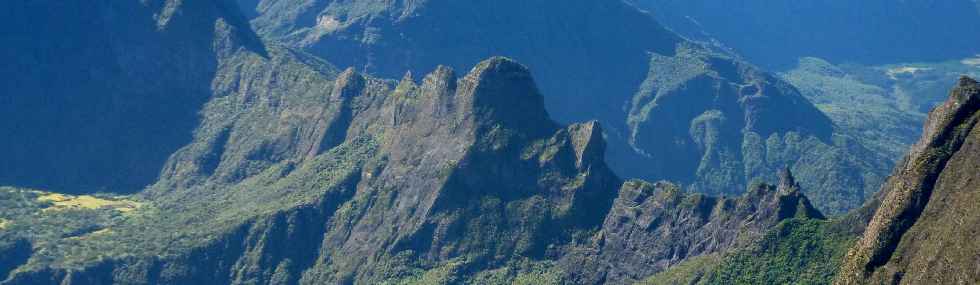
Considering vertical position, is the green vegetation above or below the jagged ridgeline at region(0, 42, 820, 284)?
below

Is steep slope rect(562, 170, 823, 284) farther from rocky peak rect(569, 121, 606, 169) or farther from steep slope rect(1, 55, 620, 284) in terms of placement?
rocky peak rect(569, 121, 606, 169)

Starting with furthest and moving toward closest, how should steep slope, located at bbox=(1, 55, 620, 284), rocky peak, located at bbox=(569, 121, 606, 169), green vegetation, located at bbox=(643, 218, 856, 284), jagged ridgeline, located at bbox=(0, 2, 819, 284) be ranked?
steep slope, located at bbox=(1, 55, 620, 284), rocky peak, located at bbox=(569, 121, 606, 169), jagged ridgeline, located at bbox=(0, 2, 819, 284), green vegetation, located at bbox=(643, 218, 856, 284)

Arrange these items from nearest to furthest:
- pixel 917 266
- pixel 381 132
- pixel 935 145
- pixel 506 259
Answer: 1. pixel 917 266
2. pixel 935 145
3. pixel 506 259
4. pixel 381 132

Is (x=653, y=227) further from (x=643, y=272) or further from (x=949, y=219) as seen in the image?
(x=949, y=219)

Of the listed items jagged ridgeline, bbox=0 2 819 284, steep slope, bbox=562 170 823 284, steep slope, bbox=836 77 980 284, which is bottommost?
steep slope, bbox=836 77 980 284

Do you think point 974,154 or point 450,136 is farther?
point 450,136

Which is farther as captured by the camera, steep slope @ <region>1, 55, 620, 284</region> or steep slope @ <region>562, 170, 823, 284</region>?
steep slope @ <region>1, 55, 620, 284</region>

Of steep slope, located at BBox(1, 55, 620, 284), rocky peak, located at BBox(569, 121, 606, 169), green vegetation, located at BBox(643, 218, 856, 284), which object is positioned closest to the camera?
green vegetation, located at BBox(643, 218, 856, 284)

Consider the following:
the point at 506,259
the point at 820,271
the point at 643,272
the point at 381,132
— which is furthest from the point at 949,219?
the point at 381,132

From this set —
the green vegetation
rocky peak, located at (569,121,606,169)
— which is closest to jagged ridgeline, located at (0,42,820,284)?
rocky peak, located at (569,121,606,169)
